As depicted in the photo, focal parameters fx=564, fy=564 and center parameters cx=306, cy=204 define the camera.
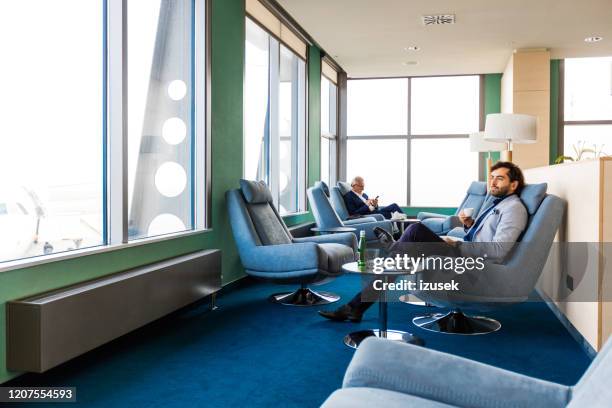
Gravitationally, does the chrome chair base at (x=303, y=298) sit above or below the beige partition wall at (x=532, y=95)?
below

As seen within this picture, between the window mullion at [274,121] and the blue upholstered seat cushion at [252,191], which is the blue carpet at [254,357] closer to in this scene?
the blue upholstered seat cushion at [252,191]

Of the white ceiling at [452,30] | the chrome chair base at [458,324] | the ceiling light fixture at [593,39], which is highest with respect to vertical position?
the ceiling light fixture at [593,39]

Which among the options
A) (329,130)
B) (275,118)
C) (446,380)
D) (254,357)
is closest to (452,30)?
(275,118)

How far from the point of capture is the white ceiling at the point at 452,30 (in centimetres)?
620

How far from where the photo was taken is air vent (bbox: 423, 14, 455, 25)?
6539 mm

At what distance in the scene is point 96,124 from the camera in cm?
340

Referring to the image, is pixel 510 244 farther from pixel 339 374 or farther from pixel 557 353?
pixel 339 374

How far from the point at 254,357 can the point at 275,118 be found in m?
3.97

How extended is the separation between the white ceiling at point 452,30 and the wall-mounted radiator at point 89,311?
372 centimetres

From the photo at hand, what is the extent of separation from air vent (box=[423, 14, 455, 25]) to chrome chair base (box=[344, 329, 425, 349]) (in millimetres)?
4247

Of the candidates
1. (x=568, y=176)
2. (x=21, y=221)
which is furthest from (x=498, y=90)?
(x=21, y=221)

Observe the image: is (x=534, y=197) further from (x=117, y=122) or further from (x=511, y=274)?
(x=117, y=122)

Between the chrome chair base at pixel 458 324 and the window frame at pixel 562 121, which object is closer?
the chrome chair base at pixel 458 324

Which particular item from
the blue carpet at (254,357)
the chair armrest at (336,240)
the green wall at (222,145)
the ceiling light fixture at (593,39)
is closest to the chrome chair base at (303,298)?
the blue carpet at (254,357)
